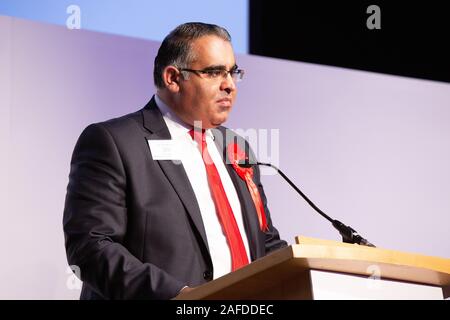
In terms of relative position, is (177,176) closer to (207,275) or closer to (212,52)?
(207,275)

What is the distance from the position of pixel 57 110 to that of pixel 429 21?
2.07 meters

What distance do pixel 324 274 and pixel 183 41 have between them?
119cm

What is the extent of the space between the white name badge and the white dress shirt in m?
0.03

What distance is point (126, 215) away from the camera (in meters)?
2.18

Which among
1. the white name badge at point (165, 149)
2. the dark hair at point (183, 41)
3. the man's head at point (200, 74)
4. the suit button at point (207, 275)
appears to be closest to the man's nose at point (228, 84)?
the man's head at point (200, 74)

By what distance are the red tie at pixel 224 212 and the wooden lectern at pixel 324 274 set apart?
654 millimetres

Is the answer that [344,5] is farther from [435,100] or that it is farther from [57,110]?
[57,110]

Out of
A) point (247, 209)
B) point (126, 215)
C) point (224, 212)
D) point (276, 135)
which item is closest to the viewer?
point (126, 215)

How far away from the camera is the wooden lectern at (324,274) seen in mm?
1480

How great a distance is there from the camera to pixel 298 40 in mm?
3709

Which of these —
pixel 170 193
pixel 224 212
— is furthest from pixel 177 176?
pixel 224 212
